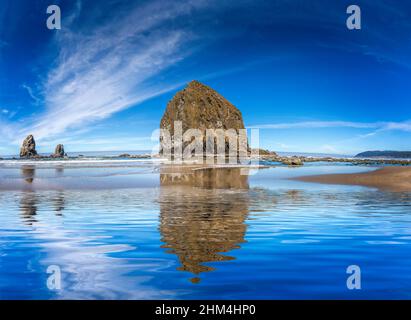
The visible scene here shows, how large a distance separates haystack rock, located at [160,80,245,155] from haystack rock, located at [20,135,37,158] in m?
59.2

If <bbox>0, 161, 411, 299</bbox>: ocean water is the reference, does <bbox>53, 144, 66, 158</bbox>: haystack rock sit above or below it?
above

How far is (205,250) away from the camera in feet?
28.2

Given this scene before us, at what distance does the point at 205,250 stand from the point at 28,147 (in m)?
167

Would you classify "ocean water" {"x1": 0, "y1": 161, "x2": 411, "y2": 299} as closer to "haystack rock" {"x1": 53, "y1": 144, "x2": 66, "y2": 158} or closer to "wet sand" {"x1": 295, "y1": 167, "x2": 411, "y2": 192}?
"wet sand" {"x1": 295, "y1": 167, "x2": 411, "y2": 192}

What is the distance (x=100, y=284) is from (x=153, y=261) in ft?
5.05

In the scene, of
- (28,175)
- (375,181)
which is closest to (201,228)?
(375,181)

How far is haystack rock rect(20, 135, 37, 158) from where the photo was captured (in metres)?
153

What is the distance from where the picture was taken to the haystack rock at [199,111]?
509ft

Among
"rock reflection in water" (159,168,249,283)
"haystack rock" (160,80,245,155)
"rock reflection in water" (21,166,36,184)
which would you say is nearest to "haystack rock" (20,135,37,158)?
"haystack rock" (160,80,245,155)

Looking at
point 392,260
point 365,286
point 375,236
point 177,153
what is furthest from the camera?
point 177,153

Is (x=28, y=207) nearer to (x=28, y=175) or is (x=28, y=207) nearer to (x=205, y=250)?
(x=205, y=250)

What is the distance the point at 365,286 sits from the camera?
6.29 metres
